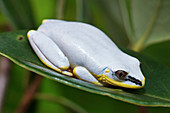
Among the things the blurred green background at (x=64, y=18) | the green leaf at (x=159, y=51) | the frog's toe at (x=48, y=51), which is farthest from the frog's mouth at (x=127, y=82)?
the green leaf at (x=159, y=51)

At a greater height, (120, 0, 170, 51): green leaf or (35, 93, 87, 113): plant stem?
(120, 0, 170, 51): green leaf

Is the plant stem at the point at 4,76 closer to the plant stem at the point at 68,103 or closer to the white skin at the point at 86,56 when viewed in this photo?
the plant stem at the point at 68,103

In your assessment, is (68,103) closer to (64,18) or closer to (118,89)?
(64,18)

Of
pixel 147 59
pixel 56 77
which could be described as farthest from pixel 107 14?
pixel 56 77

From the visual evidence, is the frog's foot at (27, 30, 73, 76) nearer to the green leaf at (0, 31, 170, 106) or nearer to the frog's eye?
the green leaf at (0, 31, 170, 106)

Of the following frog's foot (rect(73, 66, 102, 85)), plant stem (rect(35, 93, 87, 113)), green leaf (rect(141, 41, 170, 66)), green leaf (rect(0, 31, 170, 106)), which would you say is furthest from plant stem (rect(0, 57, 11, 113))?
green leaf (rect(141, 41, 170, 66))

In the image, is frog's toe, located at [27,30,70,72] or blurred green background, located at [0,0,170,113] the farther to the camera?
blurred green background, located at [0,0,170,113]

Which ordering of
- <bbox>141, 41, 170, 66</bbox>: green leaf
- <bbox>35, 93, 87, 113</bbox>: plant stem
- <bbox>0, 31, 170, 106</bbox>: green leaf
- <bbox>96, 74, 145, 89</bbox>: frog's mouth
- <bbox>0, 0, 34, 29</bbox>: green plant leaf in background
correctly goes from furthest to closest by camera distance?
<bbox>141, 41, 170, 66</bbox>: green leaf
<bbox>35, 93, 87, 113</bbox>: plant stem
<bbox>0, 0, 34, 29</bbox>: green plant leaf in background
<bbox>96, 74, 145, 89</bbox>: frog's mouth
<bbox>0, 31, 170, 106</bbox>: green leaf
